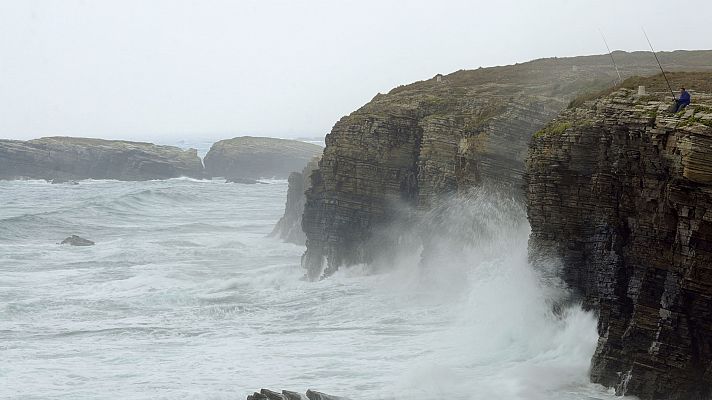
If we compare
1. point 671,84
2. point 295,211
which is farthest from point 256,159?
point 671,84

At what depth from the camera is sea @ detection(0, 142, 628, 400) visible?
79.7 ft

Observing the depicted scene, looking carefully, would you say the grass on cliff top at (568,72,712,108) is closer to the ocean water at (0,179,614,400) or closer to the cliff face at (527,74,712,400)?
the cliff face at (527,74,712,400)

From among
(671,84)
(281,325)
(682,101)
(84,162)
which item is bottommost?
(281,325)

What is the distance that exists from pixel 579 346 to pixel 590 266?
6.72 ft

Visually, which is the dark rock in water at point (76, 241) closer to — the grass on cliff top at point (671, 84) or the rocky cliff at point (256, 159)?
the grass on cliff top at point (671, 84)

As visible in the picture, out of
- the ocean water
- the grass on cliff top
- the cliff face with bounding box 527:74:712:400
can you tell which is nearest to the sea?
the ocean water

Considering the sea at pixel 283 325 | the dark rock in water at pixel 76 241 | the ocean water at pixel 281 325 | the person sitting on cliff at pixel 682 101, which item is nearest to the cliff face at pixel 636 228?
A: the person sitting on cliff at pixel 682 101

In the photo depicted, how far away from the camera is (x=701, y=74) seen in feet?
90.7

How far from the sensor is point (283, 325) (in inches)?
1297

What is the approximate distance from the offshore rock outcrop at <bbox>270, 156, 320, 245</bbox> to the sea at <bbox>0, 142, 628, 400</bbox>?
2585mm

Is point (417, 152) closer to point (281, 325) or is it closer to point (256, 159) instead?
point (281, 325)

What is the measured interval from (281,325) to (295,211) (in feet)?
92.4

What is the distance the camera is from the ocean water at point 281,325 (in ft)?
79.7

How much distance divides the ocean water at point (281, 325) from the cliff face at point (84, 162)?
66.1m
